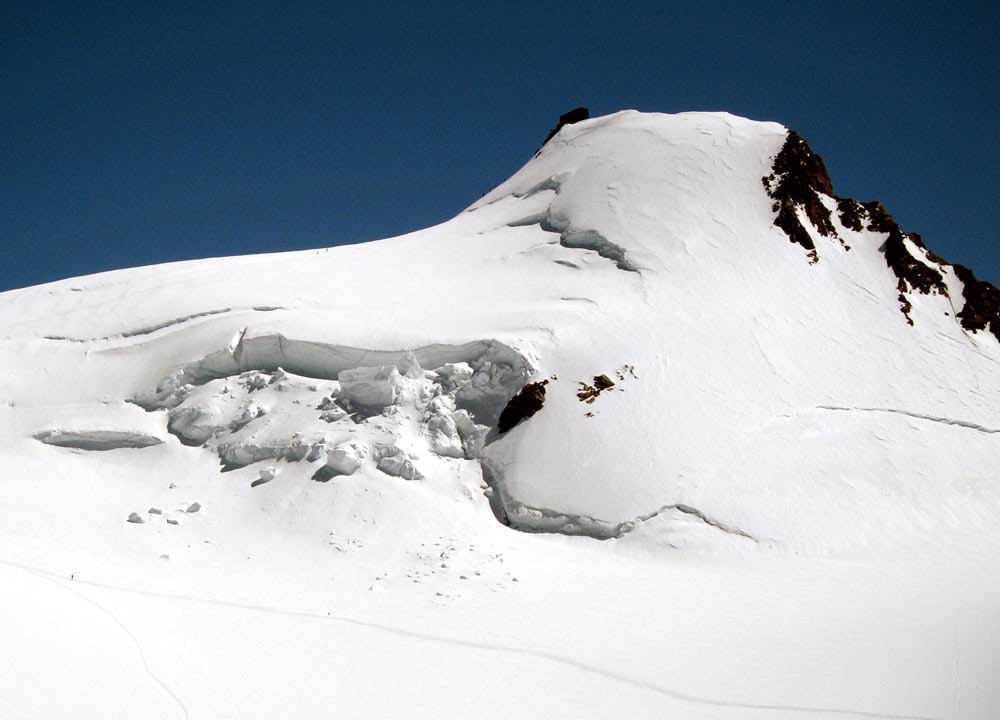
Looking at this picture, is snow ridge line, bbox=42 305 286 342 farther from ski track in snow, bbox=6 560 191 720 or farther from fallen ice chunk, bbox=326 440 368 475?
ski track in snow, bbox=6 560 191 720

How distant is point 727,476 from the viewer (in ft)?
43.9

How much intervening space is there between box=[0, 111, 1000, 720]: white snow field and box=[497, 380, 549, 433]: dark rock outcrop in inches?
7.4

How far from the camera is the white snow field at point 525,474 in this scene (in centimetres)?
845

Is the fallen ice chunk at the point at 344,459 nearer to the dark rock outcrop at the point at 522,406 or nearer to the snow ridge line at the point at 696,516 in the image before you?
the dark rock outcrop at the point at 522,406

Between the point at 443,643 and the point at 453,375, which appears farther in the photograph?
the point at 453,375

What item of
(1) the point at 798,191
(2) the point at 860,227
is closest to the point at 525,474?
(1) the point at 798,191

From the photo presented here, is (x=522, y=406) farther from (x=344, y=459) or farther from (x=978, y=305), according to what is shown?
(x=978, y=305)

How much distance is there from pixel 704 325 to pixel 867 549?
5475mm

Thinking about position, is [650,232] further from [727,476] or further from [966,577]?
[966,577]

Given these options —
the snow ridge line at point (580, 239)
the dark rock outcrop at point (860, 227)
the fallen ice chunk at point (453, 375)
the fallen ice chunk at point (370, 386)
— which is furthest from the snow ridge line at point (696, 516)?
the dark rock outcrop at point (860, 227)

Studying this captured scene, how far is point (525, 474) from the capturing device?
522 inches

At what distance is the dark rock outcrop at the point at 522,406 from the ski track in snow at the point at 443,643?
493 cm

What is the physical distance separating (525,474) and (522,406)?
1312 millimetres

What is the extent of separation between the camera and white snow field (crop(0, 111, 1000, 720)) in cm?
845
